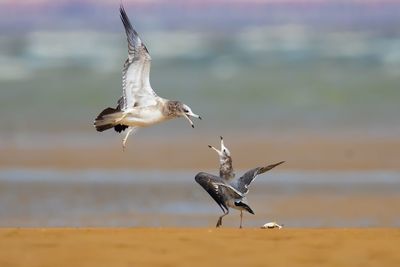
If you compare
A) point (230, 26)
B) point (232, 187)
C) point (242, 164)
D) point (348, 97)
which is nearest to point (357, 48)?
point (348, 97)

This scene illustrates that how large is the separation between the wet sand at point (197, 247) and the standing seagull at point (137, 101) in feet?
8.31

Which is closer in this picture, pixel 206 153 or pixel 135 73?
pixel 135 73

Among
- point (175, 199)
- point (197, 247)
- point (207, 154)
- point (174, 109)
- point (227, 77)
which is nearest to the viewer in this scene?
point (197, 247)

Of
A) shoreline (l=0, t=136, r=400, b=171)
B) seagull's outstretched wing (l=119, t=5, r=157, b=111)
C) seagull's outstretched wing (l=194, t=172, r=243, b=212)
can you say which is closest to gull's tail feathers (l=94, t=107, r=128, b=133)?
seagull's outstretched wing (l=119, t=5, r=157, b=111)

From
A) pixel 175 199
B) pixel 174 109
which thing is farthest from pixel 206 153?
pixel 174 109

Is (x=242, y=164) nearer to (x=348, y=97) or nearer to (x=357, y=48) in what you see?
(x=348, y=97)

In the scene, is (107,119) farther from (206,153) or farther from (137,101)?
(206,153)

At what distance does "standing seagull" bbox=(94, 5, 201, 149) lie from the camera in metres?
11.7

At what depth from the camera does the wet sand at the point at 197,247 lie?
27.3 ft

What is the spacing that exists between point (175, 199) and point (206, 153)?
3575 mm

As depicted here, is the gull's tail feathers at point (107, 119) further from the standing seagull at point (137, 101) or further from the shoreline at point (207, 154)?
the shoreline at point (207, 154)

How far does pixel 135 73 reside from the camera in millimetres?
11789

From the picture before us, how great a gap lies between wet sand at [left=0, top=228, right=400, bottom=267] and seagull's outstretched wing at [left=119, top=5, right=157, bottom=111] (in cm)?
265

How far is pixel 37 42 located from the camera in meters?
40.6
